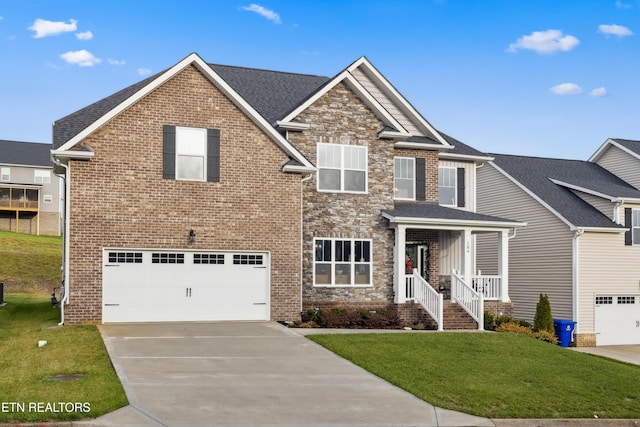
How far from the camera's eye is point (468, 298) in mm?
25969

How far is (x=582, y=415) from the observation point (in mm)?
13383

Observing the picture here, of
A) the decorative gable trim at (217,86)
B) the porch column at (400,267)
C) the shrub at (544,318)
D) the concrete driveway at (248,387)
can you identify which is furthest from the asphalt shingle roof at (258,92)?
the shrub at (544,318)

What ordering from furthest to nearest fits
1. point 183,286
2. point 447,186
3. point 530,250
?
point 530,250 → point 447,186 → point 183,286

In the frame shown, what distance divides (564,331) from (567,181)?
28.4 ft

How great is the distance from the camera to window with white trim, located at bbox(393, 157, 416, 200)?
92.4 feet

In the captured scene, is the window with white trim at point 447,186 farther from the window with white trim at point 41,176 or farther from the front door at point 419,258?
the window with white trim at point 41,176

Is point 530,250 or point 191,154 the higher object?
point 191,154

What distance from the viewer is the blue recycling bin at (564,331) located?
28.4 meters

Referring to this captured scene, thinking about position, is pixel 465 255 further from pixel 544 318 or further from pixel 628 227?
pixel 628 227

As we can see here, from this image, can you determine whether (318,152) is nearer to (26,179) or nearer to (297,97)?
(297,97)

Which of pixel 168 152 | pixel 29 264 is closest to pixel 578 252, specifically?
pixel 168 152

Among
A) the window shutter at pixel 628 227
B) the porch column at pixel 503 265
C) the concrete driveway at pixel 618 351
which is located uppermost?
the window shutter at pixel 628 227

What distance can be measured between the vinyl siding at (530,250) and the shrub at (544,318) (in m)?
2.60

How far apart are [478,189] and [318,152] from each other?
499 inches
